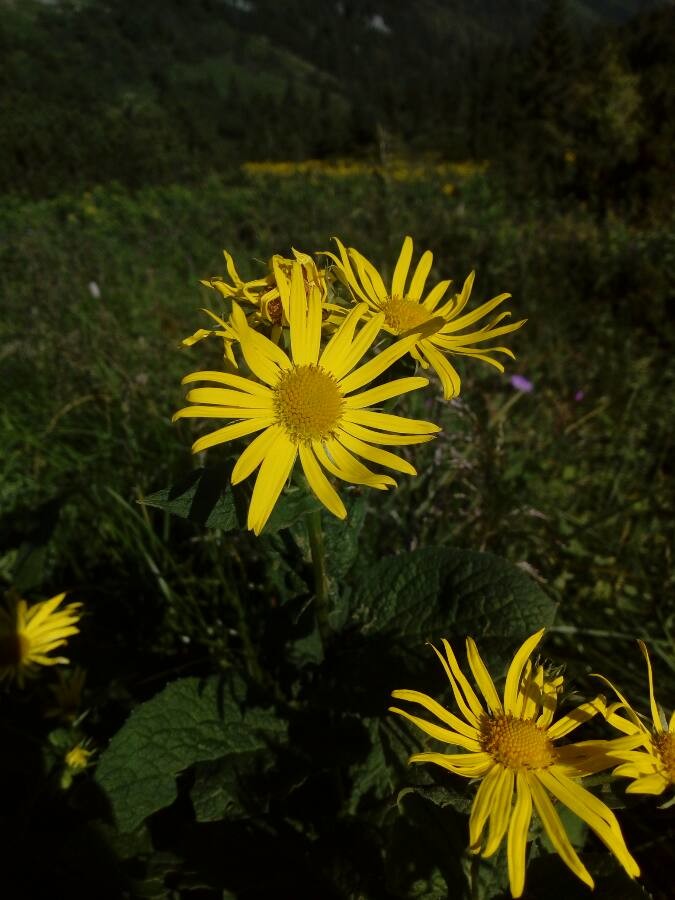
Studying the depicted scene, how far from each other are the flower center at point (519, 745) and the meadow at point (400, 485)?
0.14 meters

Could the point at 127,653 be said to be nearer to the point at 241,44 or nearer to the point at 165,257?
the point at 165,257

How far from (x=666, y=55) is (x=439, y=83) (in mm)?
36188

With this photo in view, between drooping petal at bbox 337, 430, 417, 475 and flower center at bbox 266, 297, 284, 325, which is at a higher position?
flower center at bbox 266, 297, 284, 325

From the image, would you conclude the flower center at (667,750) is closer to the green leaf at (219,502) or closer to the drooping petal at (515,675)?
the drooping petal at (515,675)

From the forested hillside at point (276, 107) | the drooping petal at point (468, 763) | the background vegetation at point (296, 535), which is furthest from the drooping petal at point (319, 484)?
the forested hillside at point (276, 107)

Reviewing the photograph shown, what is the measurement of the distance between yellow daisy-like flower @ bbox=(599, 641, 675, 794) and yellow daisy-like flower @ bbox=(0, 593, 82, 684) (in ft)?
4.60

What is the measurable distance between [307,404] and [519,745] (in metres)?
0.67

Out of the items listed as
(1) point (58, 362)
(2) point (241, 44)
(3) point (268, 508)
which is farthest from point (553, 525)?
(2) point (241, 44)

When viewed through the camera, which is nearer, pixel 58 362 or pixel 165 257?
pixel 58 362

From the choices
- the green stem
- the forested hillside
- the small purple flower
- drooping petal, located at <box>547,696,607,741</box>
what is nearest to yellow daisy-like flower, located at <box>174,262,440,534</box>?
the green stem

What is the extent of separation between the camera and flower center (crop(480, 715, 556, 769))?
910 mm

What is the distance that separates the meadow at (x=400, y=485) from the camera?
6.04ft

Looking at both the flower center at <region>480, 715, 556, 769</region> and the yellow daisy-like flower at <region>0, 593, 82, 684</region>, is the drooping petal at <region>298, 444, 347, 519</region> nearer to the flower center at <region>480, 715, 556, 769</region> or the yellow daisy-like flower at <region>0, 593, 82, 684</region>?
the flower center at <region>480, 715, 556, 769</region>

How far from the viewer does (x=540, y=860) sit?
106cm
